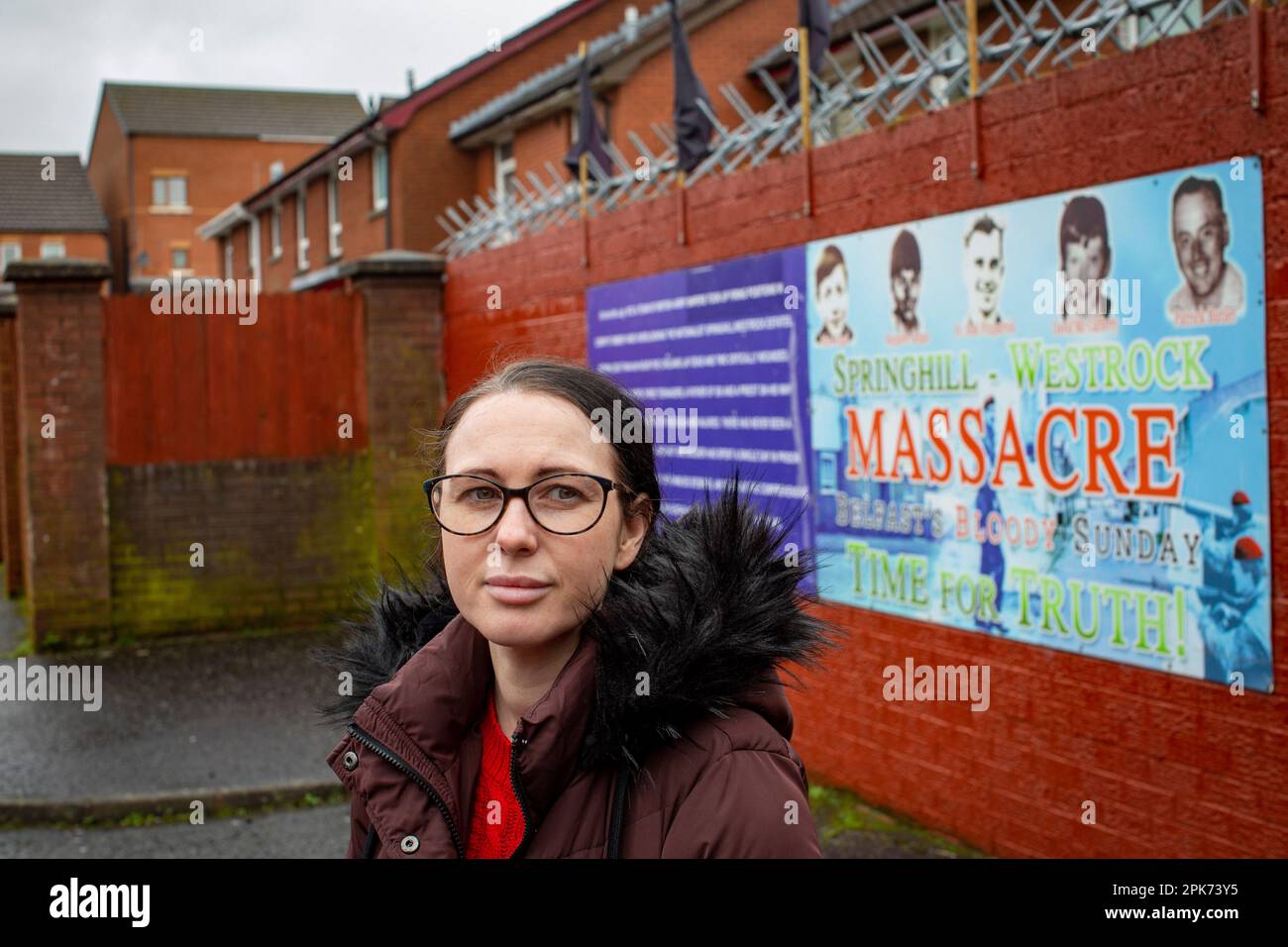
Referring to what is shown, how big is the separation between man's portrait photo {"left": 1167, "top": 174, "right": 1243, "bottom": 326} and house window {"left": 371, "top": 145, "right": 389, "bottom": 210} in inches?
860

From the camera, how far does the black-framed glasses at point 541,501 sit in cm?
213

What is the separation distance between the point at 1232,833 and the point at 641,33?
1788 centimetres

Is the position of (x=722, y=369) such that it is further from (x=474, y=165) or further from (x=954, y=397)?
(x=474, y=165)

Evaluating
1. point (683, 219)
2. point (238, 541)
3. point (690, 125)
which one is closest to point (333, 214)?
point (238, 541)

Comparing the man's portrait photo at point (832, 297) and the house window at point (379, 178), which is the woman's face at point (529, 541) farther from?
the house window at point (379, 178)

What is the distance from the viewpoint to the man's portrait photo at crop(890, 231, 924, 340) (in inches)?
252

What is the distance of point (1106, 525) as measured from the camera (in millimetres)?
5305

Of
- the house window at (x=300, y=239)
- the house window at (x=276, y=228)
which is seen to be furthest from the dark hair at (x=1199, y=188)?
the house window at (x=276, y=228)

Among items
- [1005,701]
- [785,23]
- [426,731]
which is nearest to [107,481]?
[1005,701]

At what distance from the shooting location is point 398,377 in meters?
12.6

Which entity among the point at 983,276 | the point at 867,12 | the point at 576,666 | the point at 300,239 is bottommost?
the point at 576,666

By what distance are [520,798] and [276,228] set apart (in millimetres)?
33850

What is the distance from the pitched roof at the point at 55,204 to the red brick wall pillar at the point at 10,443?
141 feet

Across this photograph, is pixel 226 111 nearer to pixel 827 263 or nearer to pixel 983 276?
pixel 827 263
